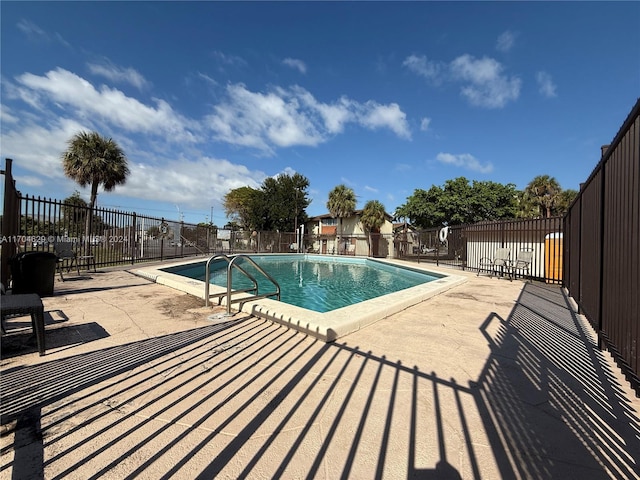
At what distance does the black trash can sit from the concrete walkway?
4.25 ft

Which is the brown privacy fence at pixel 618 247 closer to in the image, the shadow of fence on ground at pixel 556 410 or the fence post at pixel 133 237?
the shadow of fence on ground at pixel 556 410

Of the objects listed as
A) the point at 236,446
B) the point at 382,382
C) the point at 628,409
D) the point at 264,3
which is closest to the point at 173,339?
the point at 236,446

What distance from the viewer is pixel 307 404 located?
2.07 m

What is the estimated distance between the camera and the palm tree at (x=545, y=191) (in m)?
25.5

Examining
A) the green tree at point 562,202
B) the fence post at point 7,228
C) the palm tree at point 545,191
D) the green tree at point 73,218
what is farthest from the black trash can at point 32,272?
the green tree at point 562,202

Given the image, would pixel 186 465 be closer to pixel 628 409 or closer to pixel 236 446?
pixel 236 446

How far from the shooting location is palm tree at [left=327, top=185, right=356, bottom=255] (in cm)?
3117

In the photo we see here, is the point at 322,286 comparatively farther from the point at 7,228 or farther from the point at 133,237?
the point at 7,228

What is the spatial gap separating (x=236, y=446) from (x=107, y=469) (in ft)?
2.02

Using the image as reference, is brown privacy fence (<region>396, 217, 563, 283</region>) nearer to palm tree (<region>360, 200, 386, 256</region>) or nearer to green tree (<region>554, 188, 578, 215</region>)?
palm tree (<region>360, 200, 386, 256</region>)

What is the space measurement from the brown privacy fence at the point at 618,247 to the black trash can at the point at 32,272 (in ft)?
23.2

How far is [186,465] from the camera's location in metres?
1.48

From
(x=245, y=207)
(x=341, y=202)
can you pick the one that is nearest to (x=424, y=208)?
(x=341, y=202)

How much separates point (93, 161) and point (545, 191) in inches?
1360
